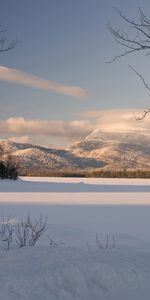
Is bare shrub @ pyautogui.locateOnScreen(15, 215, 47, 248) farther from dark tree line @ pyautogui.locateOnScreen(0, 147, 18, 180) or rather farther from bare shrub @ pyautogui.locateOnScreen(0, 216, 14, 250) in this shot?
dark tree line @ pyautogui.locateOnScreen(0, 147, 18, 180)

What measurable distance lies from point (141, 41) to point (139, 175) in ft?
169

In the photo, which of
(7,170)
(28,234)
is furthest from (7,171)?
(28,234)

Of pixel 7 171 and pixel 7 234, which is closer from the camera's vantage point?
→ pixel 7 234

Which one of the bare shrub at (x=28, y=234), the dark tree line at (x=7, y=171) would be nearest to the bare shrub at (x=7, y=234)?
the bare shrub at (x=28, y=234)

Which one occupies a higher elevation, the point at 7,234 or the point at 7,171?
the point at 7,171

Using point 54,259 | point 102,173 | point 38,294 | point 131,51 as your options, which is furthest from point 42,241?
point 102,173

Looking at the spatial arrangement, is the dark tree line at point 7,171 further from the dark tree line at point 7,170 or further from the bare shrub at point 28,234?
the bare shrub at point 28,234

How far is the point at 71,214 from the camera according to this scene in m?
13.4

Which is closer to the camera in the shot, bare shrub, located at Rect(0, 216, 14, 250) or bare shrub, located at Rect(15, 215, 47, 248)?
bare shrub, located at Rect(15, 215, 47, 248)

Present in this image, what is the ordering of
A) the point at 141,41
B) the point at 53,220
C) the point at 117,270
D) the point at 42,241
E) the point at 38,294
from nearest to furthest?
the point at 38,294
the point at 117,270
the point at 141,41
the point at 42,241
the point at 53,220

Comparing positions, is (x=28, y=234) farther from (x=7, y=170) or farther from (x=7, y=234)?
(x=7, y=170)

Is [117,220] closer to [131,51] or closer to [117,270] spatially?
[131,51]

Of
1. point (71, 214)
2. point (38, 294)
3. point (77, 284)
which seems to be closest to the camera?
point (38, 294)

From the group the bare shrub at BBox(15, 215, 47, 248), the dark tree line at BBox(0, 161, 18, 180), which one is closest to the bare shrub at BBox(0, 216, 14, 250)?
the bare shrub at BBox(15, 215, 47, 248)
